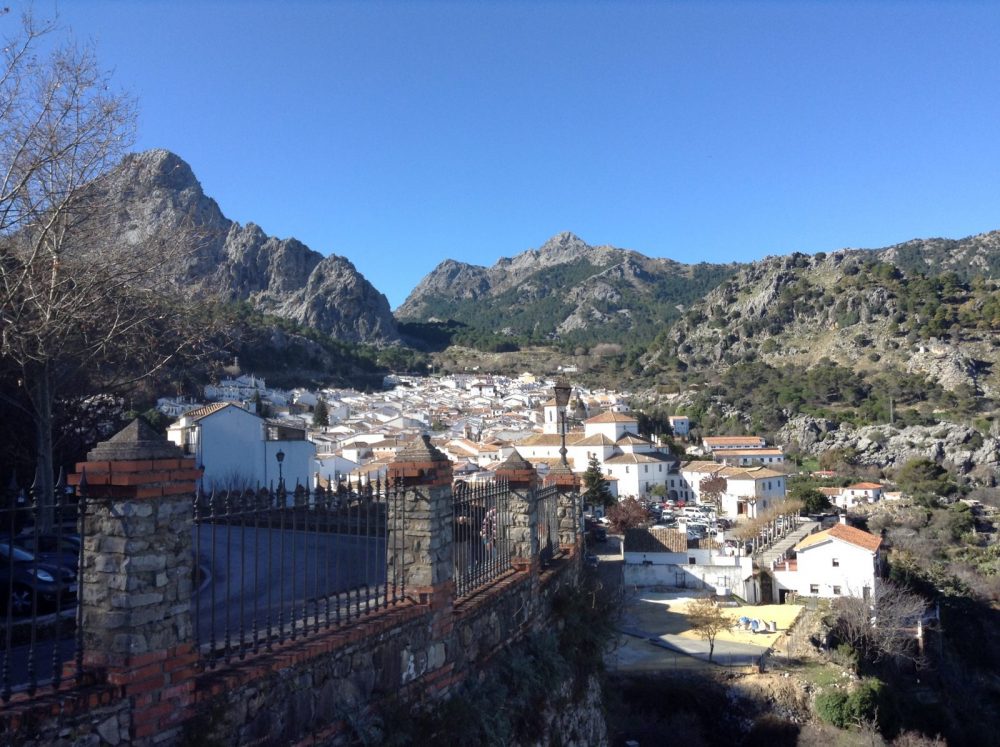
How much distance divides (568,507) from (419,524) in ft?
15.7

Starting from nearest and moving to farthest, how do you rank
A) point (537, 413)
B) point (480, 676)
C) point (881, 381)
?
point (480, 676) → point (881, 381) → point (537, 413)

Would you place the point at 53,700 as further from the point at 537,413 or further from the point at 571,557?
the point at 537,413

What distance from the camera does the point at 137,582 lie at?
11.9 feet

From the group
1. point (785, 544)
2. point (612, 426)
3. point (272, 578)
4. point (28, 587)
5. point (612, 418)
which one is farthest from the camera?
point (612, 418)

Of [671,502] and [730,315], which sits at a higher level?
[730,315]

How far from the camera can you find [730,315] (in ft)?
364

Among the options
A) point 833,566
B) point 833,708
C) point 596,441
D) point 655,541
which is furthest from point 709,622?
point 596,441

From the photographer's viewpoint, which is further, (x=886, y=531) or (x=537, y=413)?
(x=537, y=413)

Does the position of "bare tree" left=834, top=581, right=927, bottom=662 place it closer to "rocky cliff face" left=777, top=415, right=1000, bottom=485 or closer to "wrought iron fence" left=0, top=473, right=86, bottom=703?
"wrought iron fence" left=0, top=473, right=86, bottom=703

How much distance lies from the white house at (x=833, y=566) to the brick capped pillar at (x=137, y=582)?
2758cm

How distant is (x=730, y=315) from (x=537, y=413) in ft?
136

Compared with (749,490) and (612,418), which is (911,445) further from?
(612,418)

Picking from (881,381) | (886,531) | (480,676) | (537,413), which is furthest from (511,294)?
(480,676)

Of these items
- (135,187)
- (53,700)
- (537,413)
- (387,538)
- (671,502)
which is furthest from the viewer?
(537,413)
